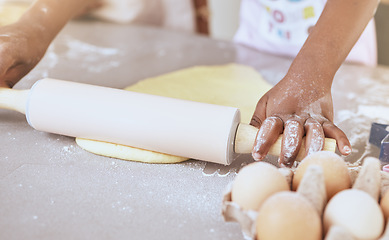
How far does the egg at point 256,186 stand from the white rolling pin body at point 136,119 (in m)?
0.22

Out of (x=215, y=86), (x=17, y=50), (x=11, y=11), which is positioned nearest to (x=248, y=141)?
(x=215, y=86)

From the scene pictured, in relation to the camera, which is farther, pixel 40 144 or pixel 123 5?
pixel 123 5

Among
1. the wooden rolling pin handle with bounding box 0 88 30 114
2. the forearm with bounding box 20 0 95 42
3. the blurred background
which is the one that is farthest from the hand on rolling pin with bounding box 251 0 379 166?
the blurred background

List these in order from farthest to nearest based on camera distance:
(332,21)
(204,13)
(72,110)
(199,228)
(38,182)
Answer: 1. (204,13)
2. (332,21)
3. (72,110)
4. (38,182)
5. (199,228)

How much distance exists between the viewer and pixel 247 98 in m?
1.35

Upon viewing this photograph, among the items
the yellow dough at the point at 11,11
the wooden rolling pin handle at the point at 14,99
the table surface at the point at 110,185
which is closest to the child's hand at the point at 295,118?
the table surface at the point at 110,185

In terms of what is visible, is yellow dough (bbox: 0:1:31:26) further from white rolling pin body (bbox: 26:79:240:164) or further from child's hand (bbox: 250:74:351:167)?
child's hand (bbox: 250:74:351:167)

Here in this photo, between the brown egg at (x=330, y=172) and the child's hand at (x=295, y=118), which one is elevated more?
the brown egg at (x=330, y=172)

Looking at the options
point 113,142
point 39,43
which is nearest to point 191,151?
point 113,142

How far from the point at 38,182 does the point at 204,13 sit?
5.52 feet

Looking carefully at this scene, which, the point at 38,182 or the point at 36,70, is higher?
the point at 38,182

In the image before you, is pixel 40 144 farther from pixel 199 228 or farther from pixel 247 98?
pixel 247 98

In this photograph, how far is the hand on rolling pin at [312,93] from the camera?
876 mm

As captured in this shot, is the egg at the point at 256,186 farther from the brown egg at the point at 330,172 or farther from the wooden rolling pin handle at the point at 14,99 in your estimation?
the wooden rolling pin handle at the point at 14,99
